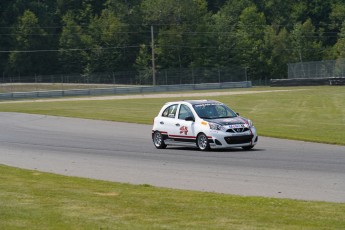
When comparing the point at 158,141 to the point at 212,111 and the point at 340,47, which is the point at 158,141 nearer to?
the point at 212,111

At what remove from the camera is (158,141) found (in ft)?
82.2

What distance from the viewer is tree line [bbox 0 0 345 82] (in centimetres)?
11569

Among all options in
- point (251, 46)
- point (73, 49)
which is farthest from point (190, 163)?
point (73, 49)

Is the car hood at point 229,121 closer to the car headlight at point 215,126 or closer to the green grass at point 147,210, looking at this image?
the car headlight at point 215,126

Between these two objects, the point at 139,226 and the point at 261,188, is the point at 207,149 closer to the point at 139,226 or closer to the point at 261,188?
the point at 261,188

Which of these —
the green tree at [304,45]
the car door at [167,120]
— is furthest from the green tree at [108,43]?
the car door at [167,120]

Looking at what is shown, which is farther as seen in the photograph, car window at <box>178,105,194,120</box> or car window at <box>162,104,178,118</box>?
car window at <box>162,104,178,118</box>

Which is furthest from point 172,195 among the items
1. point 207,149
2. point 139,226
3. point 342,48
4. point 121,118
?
point 342,48

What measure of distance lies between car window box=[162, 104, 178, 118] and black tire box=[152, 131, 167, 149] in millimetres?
601

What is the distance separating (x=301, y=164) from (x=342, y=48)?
9883cm

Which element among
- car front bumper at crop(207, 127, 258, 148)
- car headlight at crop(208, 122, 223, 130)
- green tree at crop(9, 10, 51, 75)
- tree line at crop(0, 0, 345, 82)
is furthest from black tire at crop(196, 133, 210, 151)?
green tree at crop(9, 10, 51, 75)

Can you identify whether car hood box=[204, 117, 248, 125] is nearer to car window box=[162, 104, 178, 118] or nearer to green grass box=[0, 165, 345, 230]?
car window box=[162, 104, 178, 118]

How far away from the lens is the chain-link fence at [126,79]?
9594cm

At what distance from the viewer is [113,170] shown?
61.0 ft
